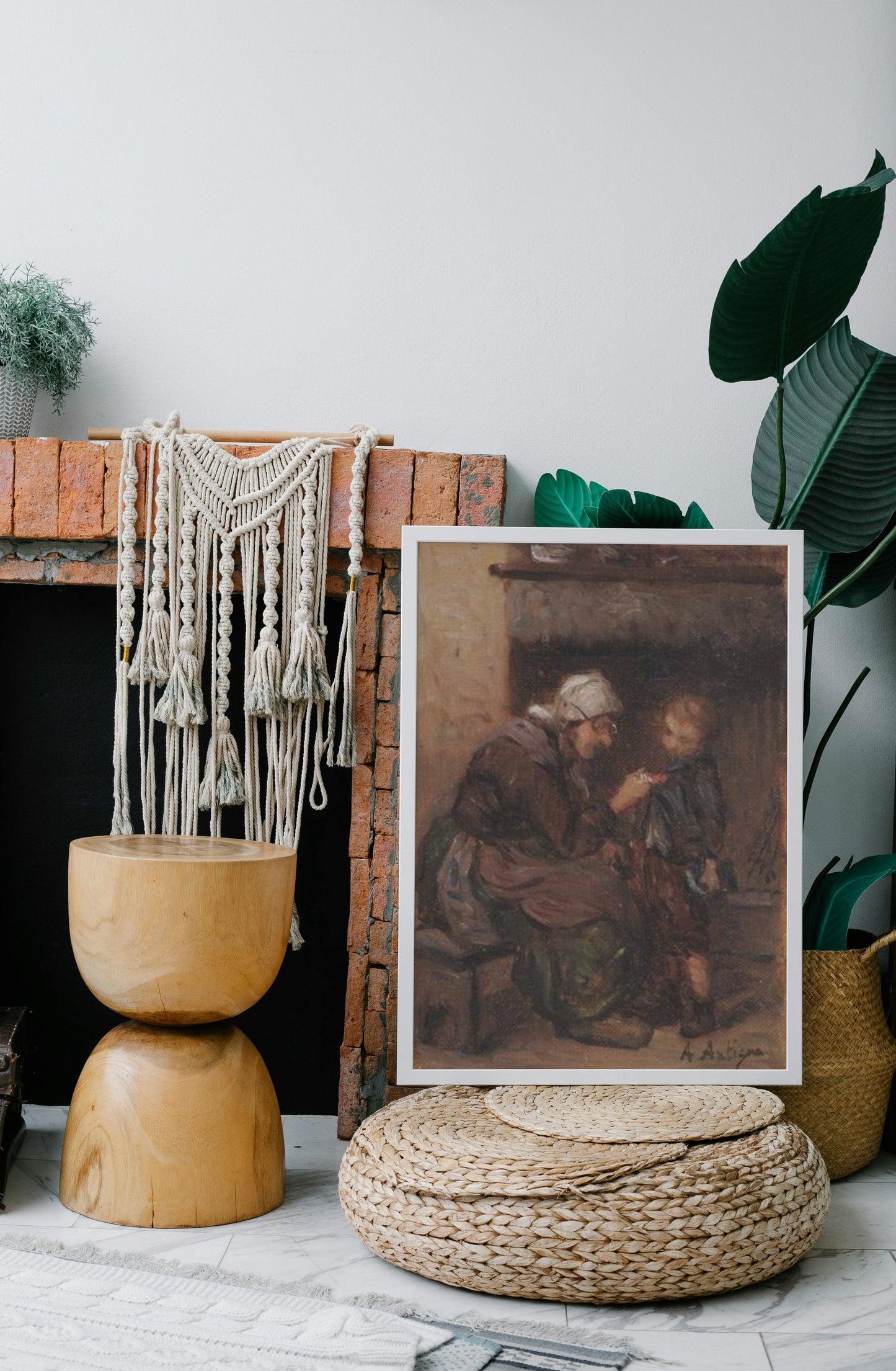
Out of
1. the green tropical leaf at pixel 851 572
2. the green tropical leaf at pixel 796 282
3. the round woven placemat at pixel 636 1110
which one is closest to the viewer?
the round woven placemat at pixel 636 1110

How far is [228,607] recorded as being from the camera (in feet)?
6.52

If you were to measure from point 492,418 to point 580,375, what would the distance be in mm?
199

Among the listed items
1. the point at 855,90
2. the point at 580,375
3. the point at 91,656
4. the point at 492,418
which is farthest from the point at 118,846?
the point at 855,90

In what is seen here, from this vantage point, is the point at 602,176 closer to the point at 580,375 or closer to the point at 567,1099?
the point at 580,375

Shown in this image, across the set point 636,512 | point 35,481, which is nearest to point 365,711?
point 636,512

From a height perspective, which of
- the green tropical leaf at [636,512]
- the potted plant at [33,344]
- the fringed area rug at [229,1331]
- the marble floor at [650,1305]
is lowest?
the marble floor at [650,1305]

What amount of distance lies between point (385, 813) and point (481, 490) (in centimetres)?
62

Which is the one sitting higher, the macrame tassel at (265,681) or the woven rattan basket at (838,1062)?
the macrame tassel at (265,681)

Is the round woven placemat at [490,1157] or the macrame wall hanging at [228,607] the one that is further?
the macrame wall hanging at [228,607]

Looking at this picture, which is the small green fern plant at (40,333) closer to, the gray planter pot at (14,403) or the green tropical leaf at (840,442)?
the gray planter pot at (14,403)

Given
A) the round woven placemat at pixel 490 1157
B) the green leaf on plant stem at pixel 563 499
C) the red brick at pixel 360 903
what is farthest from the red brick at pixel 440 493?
the round woven placemat at pixel 490 1157

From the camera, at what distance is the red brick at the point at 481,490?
200 centimetres

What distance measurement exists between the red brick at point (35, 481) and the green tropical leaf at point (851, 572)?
1.40 m

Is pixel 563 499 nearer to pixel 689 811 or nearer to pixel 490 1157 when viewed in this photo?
pixel 689 811
